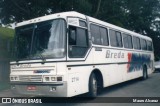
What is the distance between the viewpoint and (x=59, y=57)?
8.68m

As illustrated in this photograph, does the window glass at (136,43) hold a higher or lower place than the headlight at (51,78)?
higher

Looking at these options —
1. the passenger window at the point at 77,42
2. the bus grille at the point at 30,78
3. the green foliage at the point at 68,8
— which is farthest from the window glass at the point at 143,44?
the bus grille at the point at 30,78

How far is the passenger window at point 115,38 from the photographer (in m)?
13.1

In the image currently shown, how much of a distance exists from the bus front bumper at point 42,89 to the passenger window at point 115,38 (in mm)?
5203

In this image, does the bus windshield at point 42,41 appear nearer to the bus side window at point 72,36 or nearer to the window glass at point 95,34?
the bus side window at point 72,36

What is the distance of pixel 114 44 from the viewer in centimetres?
1324

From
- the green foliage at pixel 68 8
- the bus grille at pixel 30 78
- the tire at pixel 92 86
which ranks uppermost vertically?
the green foliage at pixel 68 8

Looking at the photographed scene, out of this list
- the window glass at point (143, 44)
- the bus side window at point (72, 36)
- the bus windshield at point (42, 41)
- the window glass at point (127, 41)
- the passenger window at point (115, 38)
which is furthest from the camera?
the window glass at point (143, 44)

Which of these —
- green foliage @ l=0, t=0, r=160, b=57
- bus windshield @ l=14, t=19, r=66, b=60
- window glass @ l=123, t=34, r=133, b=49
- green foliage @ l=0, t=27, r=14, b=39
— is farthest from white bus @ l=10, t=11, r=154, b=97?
green foliage @ l=0, t=27, r=14, b=39

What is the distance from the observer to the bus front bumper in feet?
27.9

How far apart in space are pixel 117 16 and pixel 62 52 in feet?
44.9

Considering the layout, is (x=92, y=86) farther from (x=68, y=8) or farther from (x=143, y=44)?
(x=143, y=44)

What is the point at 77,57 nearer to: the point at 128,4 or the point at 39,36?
the point at 39,36

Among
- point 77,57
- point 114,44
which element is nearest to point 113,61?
point 114,44
